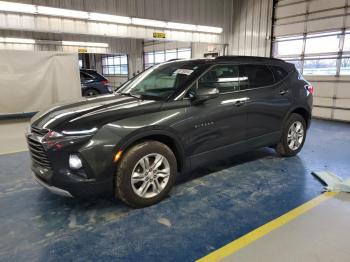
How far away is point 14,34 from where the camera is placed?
13922 millimetres

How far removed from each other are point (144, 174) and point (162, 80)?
1.43m

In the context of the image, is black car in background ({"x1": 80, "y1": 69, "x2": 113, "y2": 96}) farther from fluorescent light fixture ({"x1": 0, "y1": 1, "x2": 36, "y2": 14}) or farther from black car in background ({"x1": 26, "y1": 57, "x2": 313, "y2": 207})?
black car in background ({"x1": 26, "y1": 57, "x2": 313, "y2": 207})

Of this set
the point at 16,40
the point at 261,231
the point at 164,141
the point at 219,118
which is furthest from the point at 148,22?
the point at 16,40

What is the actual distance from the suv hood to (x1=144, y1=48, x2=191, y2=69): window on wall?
11.0 meters

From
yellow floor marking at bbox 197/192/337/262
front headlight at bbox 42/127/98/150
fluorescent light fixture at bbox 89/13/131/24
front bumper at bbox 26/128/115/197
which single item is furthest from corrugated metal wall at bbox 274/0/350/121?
front headlight at bbox 42/127/98/150

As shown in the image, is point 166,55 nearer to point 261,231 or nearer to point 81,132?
point 81,132

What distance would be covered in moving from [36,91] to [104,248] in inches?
214

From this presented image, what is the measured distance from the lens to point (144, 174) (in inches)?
108

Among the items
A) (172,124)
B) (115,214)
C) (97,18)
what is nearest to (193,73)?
(172,124)

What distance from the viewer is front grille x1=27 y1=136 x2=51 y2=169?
252 centimetres

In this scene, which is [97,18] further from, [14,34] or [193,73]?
[14,34]

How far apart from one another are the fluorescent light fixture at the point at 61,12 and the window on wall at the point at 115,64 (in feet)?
38.7

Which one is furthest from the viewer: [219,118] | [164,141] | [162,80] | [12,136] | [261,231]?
[12,136]

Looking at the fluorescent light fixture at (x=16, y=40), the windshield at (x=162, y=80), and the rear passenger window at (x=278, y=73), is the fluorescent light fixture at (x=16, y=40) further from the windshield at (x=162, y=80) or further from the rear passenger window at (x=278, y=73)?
the rear passenger window at (x=278, y=73)
